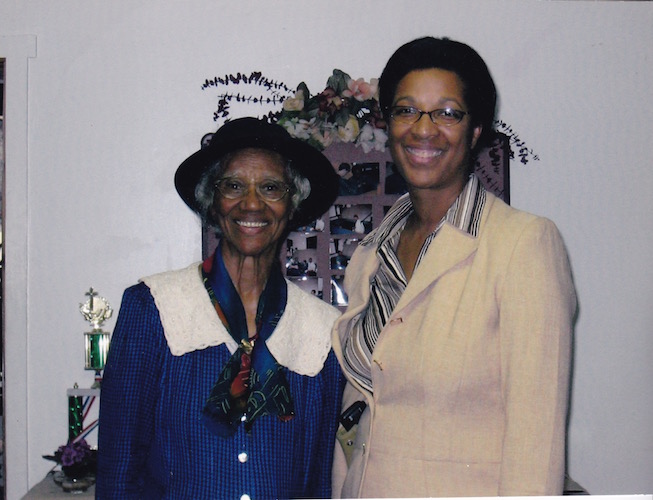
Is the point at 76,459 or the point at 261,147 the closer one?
the point at 261,147

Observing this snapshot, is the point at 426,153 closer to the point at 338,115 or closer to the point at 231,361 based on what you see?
the point at 231,361

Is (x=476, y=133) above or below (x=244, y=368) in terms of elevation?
above

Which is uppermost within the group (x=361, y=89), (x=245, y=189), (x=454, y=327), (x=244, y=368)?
(x=361, y=89)

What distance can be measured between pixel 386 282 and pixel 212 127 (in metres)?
1.02

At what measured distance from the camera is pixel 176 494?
1.19m

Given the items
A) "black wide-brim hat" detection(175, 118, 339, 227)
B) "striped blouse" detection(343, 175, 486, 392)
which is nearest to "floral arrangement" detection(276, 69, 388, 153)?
"black wide-brim hat" detection(175, 118, 339, 227)

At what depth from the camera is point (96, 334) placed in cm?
201

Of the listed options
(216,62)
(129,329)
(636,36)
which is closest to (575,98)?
(636,36)

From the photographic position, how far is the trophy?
1.99m

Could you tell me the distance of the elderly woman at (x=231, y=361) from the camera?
1198mm

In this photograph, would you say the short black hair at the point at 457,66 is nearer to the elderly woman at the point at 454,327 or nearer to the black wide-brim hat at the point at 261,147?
the elderly woman at the point at 454,327

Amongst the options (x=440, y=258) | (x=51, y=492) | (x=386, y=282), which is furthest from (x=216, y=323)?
(x=51, y=492)

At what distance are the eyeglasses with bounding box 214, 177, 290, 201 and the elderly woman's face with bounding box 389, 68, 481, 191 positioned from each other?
0.24 m

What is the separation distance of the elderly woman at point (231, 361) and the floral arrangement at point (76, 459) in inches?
26.4
